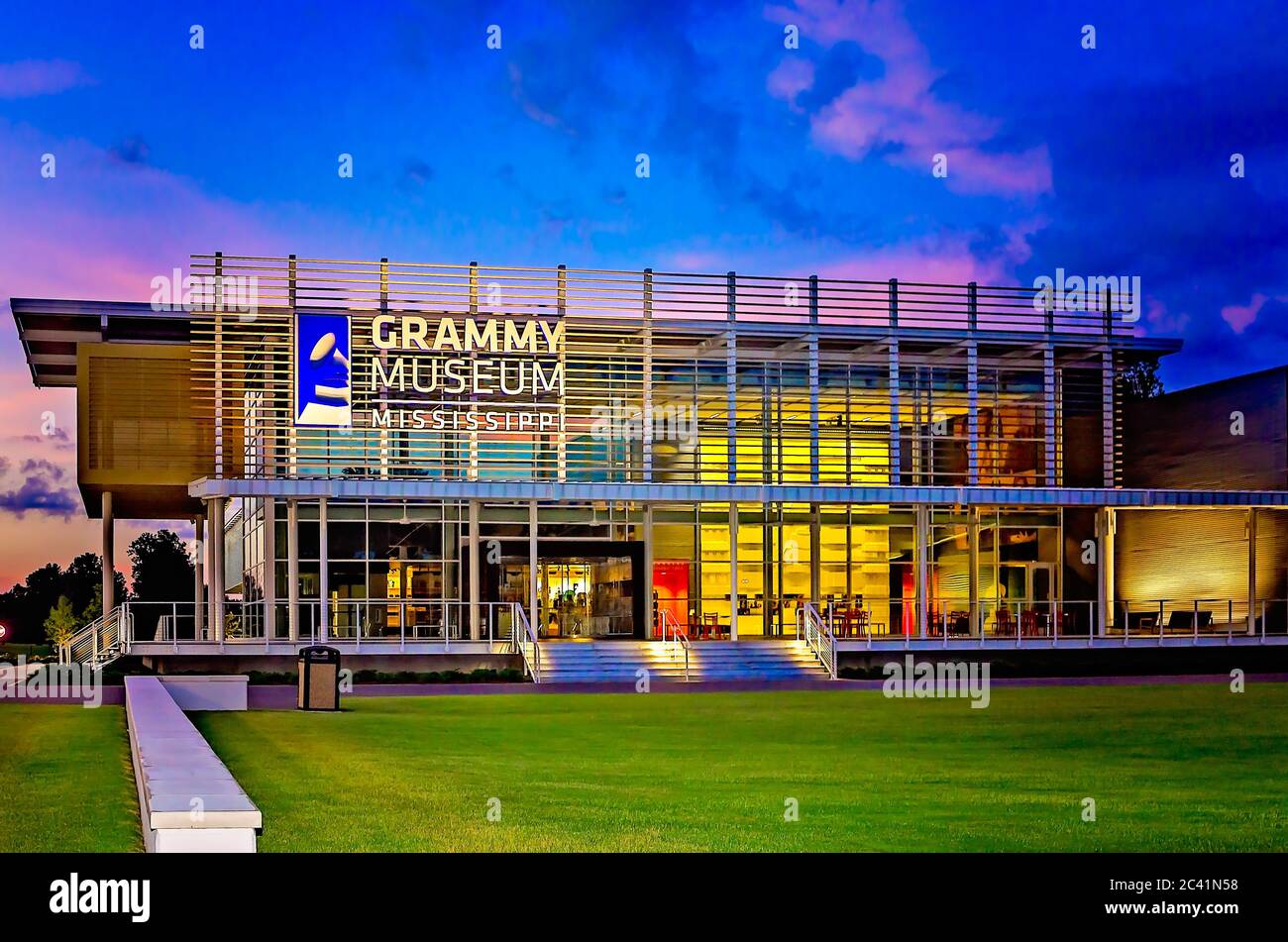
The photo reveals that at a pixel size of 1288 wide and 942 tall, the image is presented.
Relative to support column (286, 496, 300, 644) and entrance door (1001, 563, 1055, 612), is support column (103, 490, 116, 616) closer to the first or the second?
support column (286, 496, 300, 644)

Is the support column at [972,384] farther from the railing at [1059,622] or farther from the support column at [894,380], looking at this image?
the railing at [1059,622]

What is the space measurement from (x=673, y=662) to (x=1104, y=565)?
12600 millimetres

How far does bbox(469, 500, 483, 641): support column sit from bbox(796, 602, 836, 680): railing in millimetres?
7681

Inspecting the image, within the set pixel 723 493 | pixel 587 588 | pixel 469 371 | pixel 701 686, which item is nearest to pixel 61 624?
pixel 587 588

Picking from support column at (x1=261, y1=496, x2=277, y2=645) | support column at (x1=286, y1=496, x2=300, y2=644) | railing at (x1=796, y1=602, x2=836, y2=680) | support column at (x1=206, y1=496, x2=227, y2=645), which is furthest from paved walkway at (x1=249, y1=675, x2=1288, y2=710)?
support column at (x1=261, y1=496, x2=277, y2=645)

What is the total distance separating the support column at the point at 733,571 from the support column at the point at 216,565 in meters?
11.9

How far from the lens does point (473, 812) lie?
11555 mm

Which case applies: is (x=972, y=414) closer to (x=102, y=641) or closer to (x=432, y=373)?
(x=432, y=373)

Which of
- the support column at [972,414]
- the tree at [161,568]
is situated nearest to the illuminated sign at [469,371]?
the support column at [972,414]

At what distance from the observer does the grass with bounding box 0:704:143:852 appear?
10062mm
